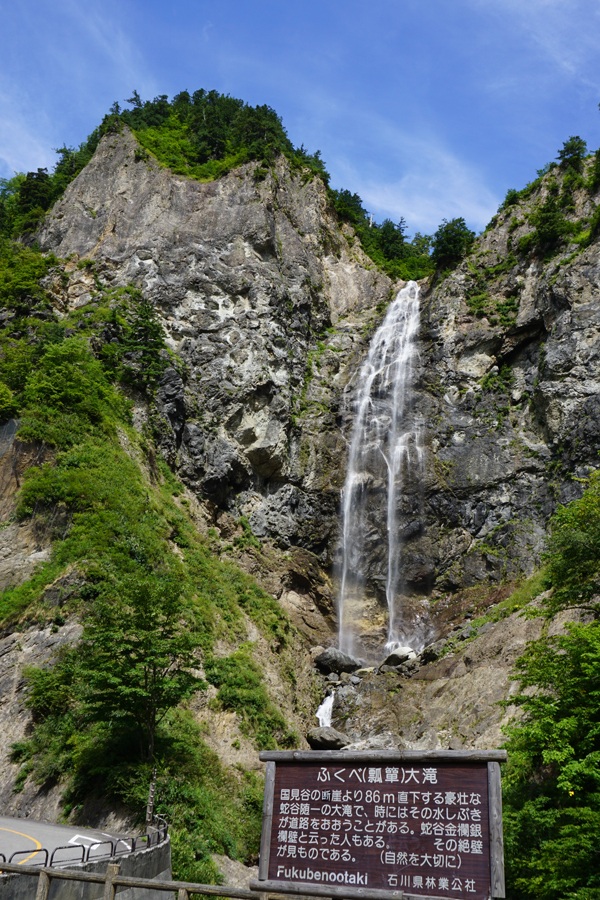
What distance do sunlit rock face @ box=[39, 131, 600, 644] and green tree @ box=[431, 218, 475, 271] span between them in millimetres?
1197

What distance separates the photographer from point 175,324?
38.5m

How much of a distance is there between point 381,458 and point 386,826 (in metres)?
32.3

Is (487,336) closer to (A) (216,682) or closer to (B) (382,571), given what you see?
(B) (382,571)

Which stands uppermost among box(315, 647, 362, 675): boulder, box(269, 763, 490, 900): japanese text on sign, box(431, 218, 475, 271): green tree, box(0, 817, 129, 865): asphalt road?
box(431, 218, 475, 271): green tree

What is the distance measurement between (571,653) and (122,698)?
31.7 feet

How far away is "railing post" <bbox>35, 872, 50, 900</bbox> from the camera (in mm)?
7484

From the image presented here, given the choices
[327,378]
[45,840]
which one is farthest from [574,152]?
[45,840]

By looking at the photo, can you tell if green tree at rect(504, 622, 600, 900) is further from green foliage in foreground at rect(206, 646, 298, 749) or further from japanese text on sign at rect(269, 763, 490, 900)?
green foliage in foreground at rect(206, 646, 298, 749)

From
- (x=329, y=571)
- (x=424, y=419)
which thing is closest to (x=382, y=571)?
(x=329, y=571)

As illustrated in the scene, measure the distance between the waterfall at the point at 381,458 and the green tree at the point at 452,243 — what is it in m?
4.50

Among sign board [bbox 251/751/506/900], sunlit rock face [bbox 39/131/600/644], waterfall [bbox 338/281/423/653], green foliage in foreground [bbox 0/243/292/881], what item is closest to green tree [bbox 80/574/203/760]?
green foliage in foreground [bbox 0/243/292/881]

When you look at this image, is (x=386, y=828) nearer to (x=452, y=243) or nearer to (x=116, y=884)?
(x=116, y=884)

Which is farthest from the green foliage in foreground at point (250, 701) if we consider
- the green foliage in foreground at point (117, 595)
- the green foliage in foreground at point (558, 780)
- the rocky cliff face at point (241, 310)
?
the rocky cliff face at point (241, 310)

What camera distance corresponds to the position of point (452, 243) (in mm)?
45062
